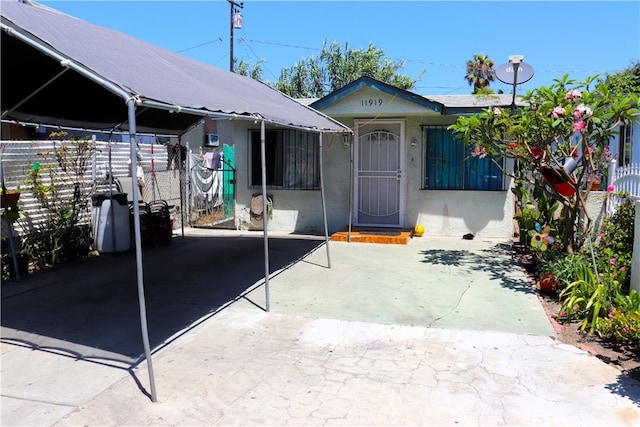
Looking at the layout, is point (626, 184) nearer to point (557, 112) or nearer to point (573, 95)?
point (573, 95)

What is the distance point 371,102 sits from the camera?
33.4 ft

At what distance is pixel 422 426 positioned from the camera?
3.30 m

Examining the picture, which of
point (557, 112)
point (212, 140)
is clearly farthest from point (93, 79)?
point (212, 140)

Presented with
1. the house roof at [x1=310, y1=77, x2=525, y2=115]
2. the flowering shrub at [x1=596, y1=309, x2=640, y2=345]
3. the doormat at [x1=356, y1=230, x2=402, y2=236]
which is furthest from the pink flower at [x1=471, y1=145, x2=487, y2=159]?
the flowering shrub at [x1=596, y1=309, x2=640, y2=345]

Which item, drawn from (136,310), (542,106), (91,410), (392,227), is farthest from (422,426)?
(392,227)

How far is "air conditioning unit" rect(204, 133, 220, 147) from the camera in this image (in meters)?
23.0

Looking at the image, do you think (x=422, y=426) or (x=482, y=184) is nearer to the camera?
(x=422, y=426)

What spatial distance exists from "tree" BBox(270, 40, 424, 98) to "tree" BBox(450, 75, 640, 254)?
892 inches

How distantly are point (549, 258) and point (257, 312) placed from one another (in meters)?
4.11

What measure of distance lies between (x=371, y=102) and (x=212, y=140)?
14.4m

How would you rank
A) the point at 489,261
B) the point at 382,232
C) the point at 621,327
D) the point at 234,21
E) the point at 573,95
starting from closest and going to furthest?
the point at 621,327, the point at 573,95, the point at 489,261, the point at 382,232, the point at 234,21

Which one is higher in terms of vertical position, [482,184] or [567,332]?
[482,184]

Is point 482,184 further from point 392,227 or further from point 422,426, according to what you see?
point 422,426

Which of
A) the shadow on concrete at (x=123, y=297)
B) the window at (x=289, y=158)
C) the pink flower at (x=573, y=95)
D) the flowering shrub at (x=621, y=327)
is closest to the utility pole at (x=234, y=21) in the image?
the window at (x=289, y=158)
